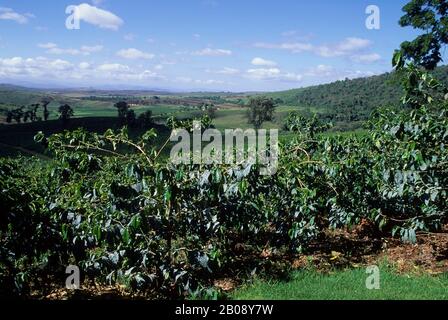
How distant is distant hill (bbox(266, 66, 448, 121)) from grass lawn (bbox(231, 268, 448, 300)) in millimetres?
61342

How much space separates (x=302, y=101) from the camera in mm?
128125

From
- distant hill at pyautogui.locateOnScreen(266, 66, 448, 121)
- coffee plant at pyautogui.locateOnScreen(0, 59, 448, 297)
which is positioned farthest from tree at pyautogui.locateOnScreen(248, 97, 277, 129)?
coffee plant at pyautogui.locateOnScreen(0, 59, 448, 297)

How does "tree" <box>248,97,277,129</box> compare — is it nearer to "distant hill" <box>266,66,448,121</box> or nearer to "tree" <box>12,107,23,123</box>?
"distant hill" <box>266,66,448,121</box>

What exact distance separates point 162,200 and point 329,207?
4153 mm

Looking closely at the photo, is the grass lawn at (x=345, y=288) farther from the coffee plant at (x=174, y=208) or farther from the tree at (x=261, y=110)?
the tree at (x=261, y=110)

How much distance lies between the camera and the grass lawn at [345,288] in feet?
20.0

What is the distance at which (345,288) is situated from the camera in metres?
6.52

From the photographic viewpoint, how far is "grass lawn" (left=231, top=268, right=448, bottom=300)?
6.11m
